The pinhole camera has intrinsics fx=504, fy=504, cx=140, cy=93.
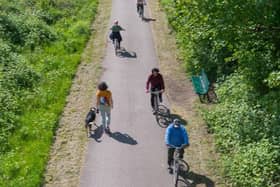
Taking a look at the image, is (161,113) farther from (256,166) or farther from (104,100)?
(256,166)

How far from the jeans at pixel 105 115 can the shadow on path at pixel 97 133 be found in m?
0.24

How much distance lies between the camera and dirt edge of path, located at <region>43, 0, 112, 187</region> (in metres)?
14.6

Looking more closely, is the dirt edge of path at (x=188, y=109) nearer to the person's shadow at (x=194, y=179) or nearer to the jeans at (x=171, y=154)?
the person's shadow at (x=194, y=179)

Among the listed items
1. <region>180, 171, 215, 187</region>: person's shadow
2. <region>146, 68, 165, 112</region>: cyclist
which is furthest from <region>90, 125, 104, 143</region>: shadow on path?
<region>180, 171, 215, 187</region>: person's shadow

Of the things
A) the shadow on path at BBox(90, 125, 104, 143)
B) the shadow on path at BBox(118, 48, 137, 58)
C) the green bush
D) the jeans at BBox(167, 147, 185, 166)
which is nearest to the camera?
the green bush

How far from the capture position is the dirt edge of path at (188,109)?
47.7 feet

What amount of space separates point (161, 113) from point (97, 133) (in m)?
2.64

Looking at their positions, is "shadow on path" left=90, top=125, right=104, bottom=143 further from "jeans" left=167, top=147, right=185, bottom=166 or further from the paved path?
"jeans" left=167, top=147, right=185, bottom=166

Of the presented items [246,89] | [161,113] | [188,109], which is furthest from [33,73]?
[246,89]

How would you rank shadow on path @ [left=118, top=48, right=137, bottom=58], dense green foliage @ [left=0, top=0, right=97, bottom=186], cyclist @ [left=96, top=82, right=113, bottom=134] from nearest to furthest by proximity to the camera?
dense green foliage @ [left=0, top=0, right=97, bottom=186] → cyclist @ [left=96, top=82, right=113, bottom=134] → shadow on path @ [left=118, top=48, right=137, bottom=58]

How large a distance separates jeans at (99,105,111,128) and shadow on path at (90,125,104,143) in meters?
0.24

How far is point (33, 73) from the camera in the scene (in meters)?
20.8

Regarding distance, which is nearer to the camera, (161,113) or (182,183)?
(182,183)

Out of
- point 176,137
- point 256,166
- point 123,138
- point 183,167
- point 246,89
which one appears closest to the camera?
point 256,166
